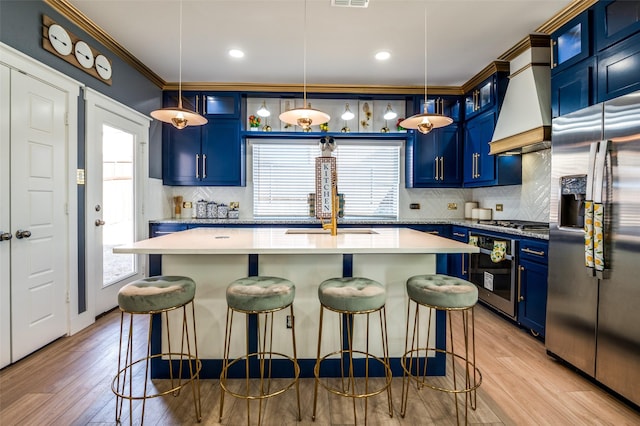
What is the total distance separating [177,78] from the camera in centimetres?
416

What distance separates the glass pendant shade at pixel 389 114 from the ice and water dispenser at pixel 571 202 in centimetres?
262

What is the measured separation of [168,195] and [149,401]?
321cm

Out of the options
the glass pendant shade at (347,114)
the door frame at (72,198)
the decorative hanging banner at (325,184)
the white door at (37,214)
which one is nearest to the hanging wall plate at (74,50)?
the door frame at (72,198)

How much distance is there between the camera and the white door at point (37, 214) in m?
2.26

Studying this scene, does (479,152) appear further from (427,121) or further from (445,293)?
(445,293)

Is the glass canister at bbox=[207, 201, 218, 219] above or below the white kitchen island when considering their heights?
above

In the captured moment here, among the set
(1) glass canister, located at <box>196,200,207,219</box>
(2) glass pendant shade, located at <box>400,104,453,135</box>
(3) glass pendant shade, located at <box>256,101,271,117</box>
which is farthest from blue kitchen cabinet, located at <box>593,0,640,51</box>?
(1) glass canister, located at <box>196,200,207,219</box>

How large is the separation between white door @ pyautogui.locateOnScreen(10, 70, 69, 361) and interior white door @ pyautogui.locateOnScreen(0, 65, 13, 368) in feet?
0.11

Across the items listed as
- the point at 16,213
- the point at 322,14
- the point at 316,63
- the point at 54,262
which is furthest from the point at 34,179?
the point at 316,63

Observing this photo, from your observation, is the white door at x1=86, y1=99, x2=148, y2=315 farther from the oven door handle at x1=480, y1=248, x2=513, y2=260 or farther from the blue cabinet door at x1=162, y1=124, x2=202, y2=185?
the oven door handle at x1=480, y1=248, x2=513, y2=260

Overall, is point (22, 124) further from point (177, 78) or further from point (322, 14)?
point (322, 14)

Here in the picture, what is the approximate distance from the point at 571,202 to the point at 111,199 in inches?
166

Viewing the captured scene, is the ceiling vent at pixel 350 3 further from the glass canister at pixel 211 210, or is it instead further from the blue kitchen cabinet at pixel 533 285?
the glass canister at pixel 211 210

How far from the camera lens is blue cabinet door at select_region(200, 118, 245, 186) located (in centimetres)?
434
